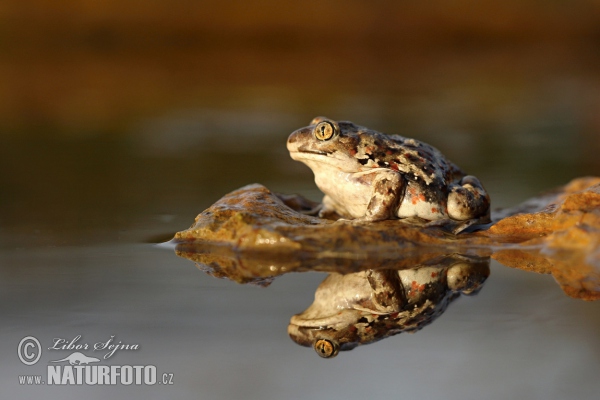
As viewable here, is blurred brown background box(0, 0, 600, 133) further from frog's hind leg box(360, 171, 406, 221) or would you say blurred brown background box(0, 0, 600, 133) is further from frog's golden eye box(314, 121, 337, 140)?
frog's hind leg box(360, 171, 406, 221)

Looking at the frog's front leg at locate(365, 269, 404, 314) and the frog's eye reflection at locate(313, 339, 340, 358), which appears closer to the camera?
the frog's eye reflection at locate(313, 339, 340, 358)

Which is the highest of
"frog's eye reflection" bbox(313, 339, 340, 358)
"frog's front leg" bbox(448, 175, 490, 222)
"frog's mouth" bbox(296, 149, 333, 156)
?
"frog's mouth" bbox(296, 149, 333, 156)

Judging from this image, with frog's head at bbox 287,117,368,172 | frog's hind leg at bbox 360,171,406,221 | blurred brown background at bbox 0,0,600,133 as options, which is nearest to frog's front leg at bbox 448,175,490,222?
frog's hind leg at bbox 360,171,406,221

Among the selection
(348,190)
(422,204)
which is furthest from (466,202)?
(348,190)

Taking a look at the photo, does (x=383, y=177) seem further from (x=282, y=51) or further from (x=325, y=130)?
(x=282, y=51)

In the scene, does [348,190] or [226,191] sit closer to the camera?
[348,190]
